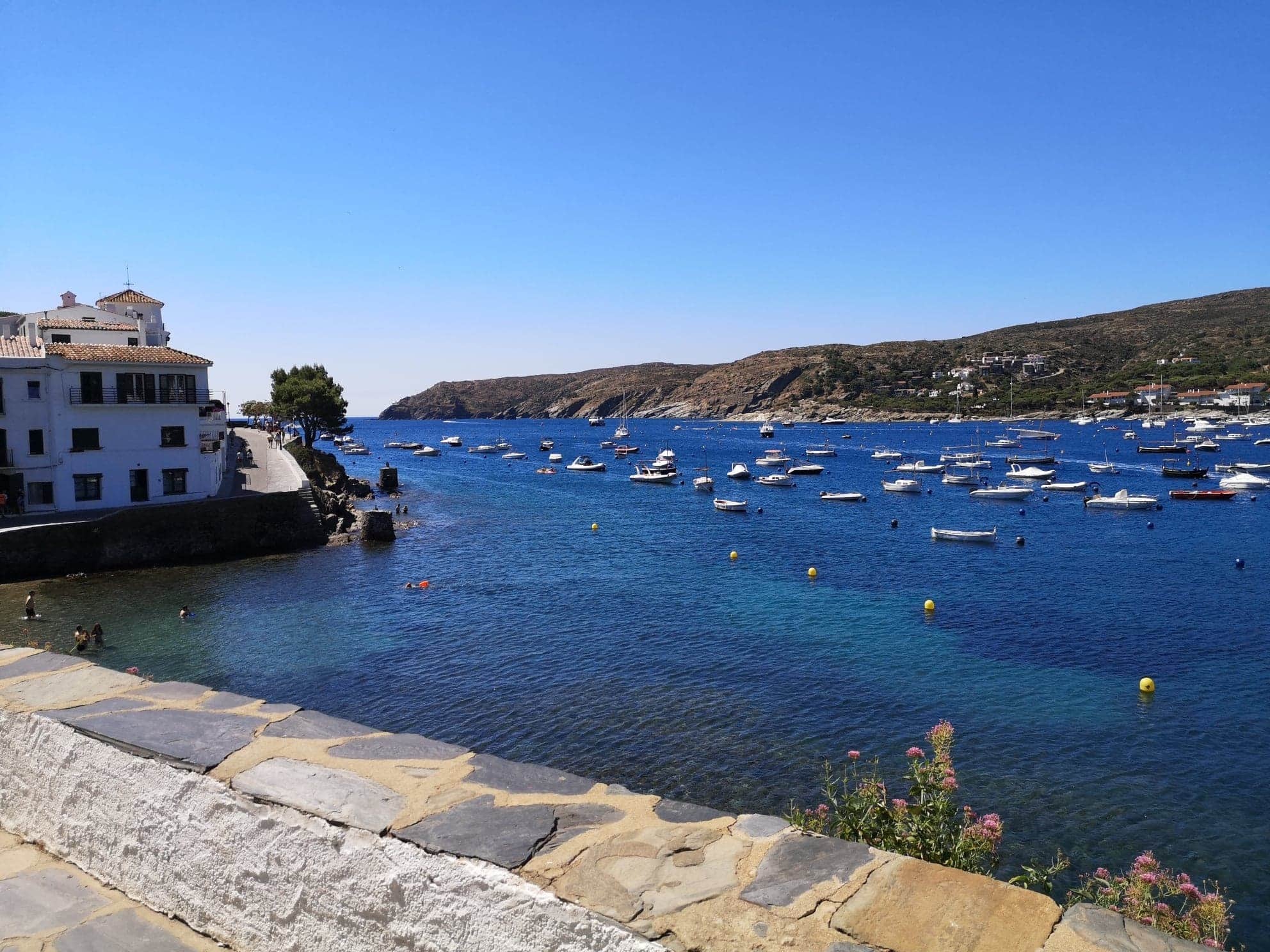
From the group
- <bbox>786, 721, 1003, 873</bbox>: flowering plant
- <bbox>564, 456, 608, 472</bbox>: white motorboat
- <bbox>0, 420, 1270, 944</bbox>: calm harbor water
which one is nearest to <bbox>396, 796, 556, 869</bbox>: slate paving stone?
<bbox>786, 721, 1003, 873</bbox>: flowering plant

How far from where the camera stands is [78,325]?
53.2m

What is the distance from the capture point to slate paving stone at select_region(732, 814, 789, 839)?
12.4 ft

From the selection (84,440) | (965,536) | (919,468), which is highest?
(84,440)

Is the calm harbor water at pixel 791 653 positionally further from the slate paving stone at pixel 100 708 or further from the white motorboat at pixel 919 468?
the white motorboat at pixel 919 468

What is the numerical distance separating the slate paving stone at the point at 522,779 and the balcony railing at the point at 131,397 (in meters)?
47.0

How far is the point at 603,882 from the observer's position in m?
3.32

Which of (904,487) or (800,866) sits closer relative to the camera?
(800,866)

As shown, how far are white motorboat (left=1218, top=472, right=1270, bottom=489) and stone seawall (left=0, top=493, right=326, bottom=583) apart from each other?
7572 centimetres

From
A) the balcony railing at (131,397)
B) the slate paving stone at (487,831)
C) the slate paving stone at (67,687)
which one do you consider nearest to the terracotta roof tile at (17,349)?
the balcony railing at (131,397)

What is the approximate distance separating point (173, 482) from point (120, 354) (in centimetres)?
714

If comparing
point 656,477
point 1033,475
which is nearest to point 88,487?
point 656,477

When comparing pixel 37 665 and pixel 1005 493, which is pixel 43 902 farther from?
pixel 1005 493

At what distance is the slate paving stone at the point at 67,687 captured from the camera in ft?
16.8

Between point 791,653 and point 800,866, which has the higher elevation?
point 800,866
